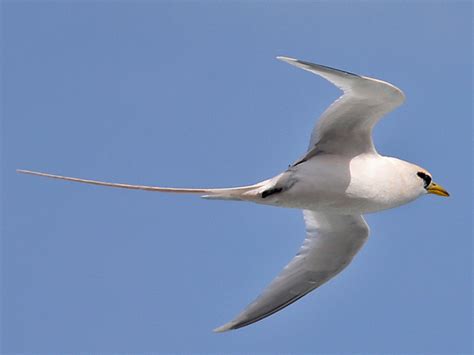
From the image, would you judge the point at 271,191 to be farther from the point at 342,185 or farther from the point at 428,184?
the point at 428,184

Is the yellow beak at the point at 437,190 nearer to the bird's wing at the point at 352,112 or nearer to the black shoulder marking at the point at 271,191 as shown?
the bird's wing at the point at 352,112

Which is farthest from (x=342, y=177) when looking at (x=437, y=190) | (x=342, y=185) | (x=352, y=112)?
(x=437, y=190)

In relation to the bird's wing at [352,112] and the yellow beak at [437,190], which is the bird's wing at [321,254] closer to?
the yellow beak at [437,190]

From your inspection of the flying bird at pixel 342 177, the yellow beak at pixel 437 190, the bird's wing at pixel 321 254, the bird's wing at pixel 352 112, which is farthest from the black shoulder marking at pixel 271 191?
the yellow beak at pixel 437 190

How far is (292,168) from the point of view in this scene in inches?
481

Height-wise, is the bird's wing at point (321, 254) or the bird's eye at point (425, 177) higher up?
the bird's eye at point (425, 177)

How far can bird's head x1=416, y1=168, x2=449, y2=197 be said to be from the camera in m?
12.9

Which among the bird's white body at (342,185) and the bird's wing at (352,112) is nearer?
the bird's wing at (352,112)

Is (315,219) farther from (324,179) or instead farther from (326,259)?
(324,179)

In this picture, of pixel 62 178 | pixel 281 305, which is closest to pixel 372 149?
pixel 281 305

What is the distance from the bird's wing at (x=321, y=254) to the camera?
13.4 m

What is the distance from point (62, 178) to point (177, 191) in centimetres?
136

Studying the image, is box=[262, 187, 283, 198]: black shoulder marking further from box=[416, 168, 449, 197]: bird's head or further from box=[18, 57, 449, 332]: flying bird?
box=[416, 168, 449, 197]: bird's head

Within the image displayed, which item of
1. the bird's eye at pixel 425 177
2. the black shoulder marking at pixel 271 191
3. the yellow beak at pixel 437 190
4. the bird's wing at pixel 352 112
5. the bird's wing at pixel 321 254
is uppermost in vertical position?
the bird's wing at pixel 352 112
